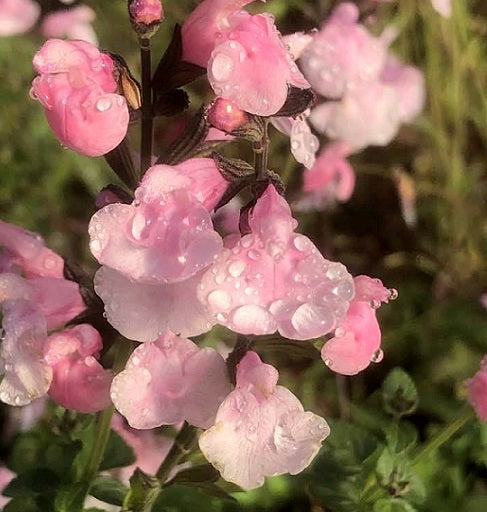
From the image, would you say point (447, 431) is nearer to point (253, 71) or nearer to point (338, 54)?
point (253, 71)

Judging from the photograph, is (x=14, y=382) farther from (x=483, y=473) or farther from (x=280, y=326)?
(x=483, y=473)

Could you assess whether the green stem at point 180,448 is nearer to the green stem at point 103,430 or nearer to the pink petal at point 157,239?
the green stem at point 103,430

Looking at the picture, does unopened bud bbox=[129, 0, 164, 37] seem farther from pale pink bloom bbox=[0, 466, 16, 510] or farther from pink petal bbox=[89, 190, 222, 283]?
pale pink bloom bbox=[0, 466, 16, 510]

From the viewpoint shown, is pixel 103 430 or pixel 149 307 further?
pixel 103 430

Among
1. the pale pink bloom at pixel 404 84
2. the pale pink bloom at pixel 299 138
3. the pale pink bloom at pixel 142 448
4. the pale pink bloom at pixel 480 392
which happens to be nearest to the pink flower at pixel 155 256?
the pale pink bloom at pixel 299 138

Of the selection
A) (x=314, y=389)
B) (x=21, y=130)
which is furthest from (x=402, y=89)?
(x=21, y=130)

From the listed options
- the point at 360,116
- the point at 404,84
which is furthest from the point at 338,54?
the point at 404,84
